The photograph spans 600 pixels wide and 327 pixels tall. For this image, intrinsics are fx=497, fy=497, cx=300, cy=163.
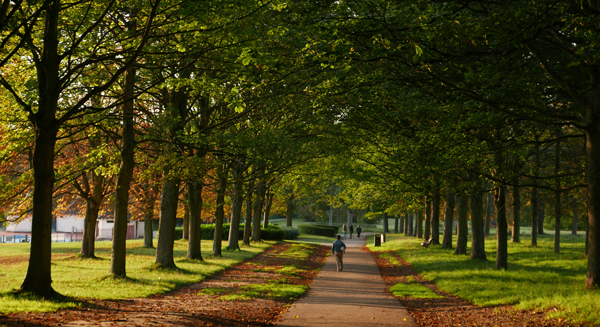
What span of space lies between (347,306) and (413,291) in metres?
A: 3.88

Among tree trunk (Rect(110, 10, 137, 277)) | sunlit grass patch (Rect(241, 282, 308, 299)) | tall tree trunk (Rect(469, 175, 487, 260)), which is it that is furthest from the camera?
tall tree trunk (Rect(469, 175, 487, 260))

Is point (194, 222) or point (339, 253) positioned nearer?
point (339, 253)

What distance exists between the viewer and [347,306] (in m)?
11.2

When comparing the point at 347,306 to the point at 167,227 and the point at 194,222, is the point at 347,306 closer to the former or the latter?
the point at 167,227

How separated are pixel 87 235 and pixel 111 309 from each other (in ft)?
49.2

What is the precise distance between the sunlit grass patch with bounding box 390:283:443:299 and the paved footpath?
14.0 inches

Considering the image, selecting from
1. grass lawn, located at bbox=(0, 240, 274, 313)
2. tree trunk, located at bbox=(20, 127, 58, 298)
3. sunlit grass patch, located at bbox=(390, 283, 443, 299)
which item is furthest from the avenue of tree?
sunlit grass patch, located at bbox=(390, 283, 443, 299)

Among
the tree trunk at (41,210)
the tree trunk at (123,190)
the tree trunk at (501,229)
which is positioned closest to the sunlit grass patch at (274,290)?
the tree trunk at (123,190)

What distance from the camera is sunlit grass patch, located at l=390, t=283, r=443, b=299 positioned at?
13.6 meters

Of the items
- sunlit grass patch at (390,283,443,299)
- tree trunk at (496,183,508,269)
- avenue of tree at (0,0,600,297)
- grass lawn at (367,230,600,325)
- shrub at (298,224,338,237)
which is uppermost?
avenue of tree at (0,0,600,297)

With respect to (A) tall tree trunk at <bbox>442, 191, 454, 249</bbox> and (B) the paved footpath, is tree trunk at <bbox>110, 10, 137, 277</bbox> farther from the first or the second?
(A) tall tree trunk at <bbox>442, 191, 454, 249</bbox>

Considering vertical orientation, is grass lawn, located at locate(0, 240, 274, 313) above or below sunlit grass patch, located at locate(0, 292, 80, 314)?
below

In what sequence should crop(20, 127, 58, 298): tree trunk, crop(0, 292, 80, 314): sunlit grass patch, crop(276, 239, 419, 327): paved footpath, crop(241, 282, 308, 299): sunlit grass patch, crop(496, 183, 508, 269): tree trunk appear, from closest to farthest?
1. crop(0, 292, 80, 314): sunlit grass patch
2. crop(276, 239, 419, 327): paved footpath
3. crop(20, 127, 58, 298): tree trunk
4. crop(241, 282, 308, 299): sunlit grass patch
5. crop(496, 183, 508, 269): tree trunk

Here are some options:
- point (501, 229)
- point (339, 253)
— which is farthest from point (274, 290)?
point (501, 229)
